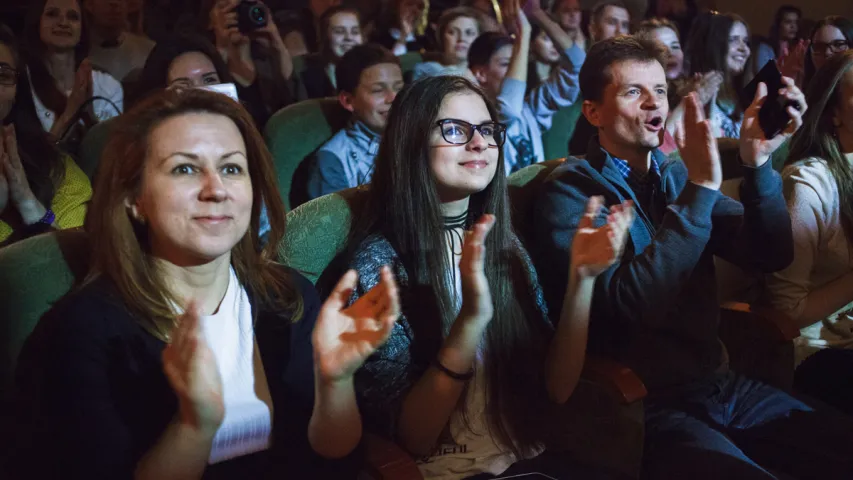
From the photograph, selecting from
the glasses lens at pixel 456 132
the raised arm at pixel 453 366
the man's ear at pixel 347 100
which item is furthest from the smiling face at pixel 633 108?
the man's ear at pixel 347 100

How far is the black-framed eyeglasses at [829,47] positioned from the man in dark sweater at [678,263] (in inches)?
69.0

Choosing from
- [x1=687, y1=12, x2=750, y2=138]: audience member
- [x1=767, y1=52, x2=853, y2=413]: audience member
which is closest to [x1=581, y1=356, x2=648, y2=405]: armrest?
[x1=767, y1=52, x2=853, y2=413]: audience member

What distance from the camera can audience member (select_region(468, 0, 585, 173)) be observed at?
2.88 m

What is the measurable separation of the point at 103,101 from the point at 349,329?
1974 mm

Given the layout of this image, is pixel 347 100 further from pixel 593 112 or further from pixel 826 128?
pixel 826 128

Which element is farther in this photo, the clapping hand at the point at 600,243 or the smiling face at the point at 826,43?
the smiling face at the point at 826,43

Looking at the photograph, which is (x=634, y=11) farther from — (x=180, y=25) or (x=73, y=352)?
(x=73, y=352)

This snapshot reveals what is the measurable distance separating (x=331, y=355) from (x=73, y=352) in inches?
12.9

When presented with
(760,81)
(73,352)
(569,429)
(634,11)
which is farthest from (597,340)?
(634,11)

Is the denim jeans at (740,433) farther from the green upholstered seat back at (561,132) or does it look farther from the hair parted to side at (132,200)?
the green upholstered seat back at (561,132)

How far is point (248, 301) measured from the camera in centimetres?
120

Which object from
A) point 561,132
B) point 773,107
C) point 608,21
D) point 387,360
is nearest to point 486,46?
point 561,132

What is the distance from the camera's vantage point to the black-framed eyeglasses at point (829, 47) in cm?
306

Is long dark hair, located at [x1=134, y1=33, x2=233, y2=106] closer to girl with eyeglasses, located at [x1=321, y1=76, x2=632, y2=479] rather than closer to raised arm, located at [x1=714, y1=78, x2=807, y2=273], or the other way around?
girl with eyeglasses, located at [x1=321, y1=76, x2=632, y2=479]
